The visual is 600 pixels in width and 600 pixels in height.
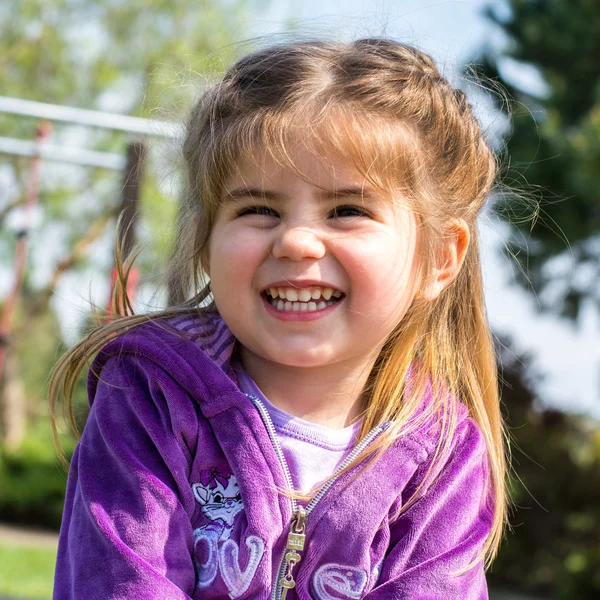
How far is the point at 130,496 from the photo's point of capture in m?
1.53

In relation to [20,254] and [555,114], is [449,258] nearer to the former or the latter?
[20,254]

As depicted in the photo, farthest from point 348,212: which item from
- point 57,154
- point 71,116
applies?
point 57,154

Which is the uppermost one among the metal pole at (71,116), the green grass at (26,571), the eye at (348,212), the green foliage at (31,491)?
the metal pole at (71,116)

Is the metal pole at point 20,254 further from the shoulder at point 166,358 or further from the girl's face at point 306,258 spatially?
the girl's face at point 306,258

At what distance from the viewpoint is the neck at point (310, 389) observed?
5.78 feet

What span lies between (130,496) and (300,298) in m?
0.45

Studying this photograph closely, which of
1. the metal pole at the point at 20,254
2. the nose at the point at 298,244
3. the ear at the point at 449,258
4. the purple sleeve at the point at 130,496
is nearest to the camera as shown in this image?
the purple sleeve at the point at 130,496

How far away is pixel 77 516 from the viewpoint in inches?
61.1

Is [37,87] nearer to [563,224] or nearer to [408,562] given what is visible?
[563,224]

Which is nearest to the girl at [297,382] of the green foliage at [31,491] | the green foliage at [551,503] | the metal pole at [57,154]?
the metal pole at [57,154]

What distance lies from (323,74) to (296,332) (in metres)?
0.50

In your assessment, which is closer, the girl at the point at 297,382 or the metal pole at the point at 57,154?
the girl at the point at 297,382

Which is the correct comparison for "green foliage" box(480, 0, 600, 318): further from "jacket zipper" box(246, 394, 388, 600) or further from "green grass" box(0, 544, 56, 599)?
"jacket zipper" box(246, 394, 388, 600)

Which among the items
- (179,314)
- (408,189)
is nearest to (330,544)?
(179,314)
